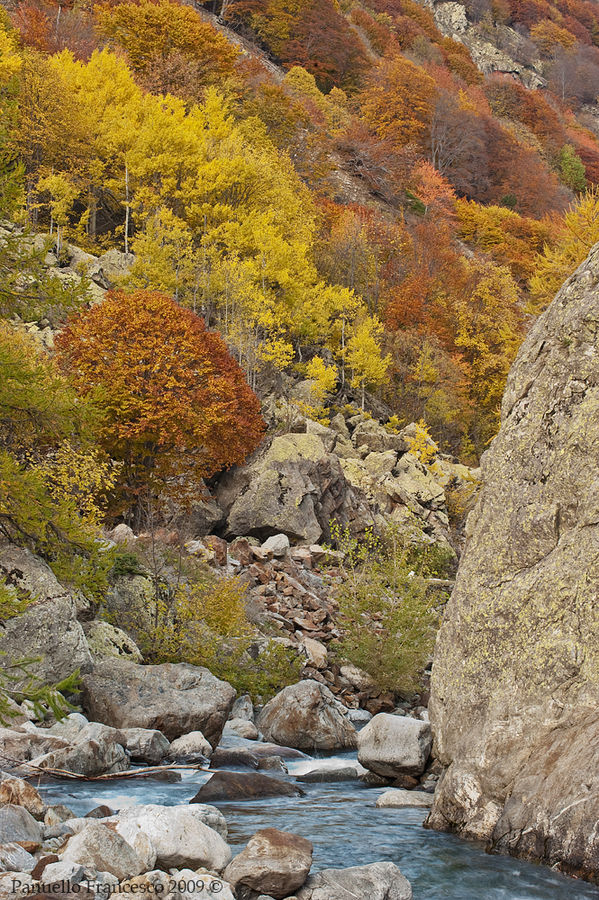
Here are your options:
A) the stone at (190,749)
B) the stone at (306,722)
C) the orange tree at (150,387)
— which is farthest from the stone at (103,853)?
the orange tree at (150,387)

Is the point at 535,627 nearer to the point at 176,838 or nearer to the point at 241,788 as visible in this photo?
the point at 176,838

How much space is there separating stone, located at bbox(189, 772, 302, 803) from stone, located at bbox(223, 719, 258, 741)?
112 inches

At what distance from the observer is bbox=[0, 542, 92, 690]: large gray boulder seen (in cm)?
1199

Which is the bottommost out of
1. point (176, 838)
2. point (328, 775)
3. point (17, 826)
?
point (328, 775)

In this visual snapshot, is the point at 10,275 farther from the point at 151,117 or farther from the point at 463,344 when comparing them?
the point at 463,344

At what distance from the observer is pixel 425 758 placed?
1047cm

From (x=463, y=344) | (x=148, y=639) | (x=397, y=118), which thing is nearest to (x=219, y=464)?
(x=148, y=639)

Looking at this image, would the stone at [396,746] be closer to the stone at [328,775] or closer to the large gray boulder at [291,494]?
the stone at [328,775]

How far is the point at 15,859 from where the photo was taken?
608 centimetres

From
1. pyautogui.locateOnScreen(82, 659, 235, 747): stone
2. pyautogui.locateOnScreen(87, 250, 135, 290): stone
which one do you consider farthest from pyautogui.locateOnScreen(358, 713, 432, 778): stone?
pyautogui.locateOnScreen(87, 250, 135, 290): stone

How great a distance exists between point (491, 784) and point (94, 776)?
5.07 m

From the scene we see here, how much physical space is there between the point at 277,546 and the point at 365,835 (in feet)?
48.8

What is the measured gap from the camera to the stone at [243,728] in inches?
516

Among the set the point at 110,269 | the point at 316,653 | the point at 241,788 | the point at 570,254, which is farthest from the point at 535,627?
the point at 570,254
